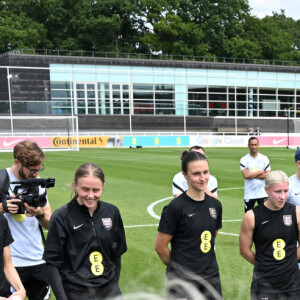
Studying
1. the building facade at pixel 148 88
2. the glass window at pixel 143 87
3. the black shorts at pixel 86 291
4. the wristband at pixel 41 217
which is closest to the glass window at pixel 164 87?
the building facade at pixel 148 88

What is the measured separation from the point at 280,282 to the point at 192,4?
255 feet

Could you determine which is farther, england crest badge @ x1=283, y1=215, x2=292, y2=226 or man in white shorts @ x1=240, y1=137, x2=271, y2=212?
man in white shorts @ x1=240, y1=137, x2=271, y2=212

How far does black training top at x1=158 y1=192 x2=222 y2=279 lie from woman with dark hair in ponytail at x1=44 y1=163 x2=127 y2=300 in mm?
639

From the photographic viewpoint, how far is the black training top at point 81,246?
3.72 meters

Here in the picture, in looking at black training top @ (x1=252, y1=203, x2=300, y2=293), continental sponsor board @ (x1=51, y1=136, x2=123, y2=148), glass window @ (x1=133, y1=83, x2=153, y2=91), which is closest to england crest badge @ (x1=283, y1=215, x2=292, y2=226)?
black training top @ (x1=252, y1=203, x2=300, y2=293)

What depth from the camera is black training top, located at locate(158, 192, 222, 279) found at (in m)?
4.25

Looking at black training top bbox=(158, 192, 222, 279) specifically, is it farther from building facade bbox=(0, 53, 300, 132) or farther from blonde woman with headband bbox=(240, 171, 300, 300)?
building facade bbox=(0, 53, 300, 132)

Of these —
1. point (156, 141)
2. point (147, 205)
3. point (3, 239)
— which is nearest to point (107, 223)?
point (3, 239)

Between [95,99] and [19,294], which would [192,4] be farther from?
[19,294]

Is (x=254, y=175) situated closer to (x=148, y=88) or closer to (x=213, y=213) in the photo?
(x=213, y=213)

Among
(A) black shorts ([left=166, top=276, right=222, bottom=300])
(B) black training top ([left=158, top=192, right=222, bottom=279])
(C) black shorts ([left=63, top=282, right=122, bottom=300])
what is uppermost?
(A) black shorts ([left=166, top=276, right=222, bottom=300])

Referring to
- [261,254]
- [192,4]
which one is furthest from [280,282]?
[192,4]

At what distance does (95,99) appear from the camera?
54.7 m

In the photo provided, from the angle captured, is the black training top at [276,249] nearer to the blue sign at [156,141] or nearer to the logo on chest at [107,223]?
the logo on chest at [107,223]
